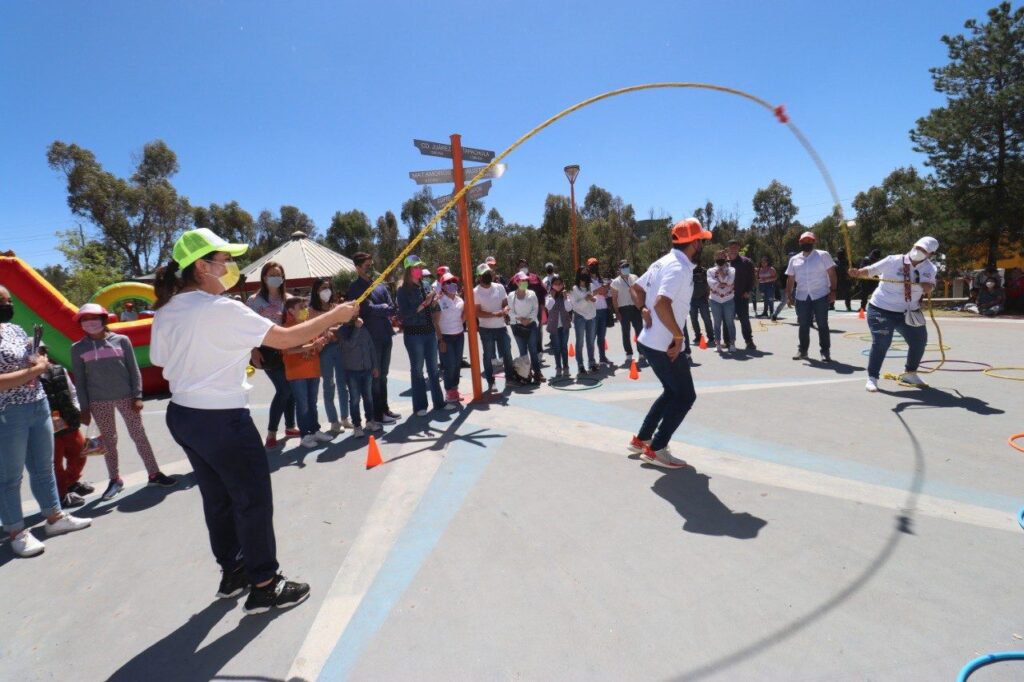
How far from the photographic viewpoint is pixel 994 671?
2.20 meters

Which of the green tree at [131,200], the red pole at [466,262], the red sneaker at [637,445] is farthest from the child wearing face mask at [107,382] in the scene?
the green tree at [131,200]

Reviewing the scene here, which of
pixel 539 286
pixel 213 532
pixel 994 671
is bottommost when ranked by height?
pixel 994 671

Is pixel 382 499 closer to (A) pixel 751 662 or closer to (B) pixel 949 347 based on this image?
(A) pixel 751 662

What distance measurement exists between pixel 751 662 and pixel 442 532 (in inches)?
83.5

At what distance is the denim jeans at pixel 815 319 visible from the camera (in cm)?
829

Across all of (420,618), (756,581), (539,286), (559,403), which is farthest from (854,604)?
(539,286)

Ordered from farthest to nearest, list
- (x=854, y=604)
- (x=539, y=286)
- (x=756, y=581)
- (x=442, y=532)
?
1. (x=539, y=286)
2. (x=442, y=532)
3. (x=756, y=581)
4. (x=854, y=604)

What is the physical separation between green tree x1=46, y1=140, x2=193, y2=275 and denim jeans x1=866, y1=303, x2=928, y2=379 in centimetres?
4429

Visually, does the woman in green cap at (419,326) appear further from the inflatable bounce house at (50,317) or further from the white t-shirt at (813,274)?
the white t-shirt at (813,274)

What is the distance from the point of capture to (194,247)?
2.70 metres

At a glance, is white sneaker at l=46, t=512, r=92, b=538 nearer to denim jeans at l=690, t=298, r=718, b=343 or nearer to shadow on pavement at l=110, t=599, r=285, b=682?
shadow on pavement at l=110, t=599, r=285, b=682

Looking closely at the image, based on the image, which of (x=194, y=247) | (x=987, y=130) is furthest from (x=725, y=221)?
(x=194, y=247)

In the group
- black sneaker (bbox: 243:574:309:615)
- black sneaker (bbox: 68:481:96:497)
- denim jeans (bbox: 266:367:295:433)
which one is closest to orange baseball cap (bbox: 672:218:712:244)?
black sneaker (bbox: 243:574:309:615)

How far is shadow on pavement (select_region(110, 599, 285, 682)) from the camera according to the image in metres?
2.53
